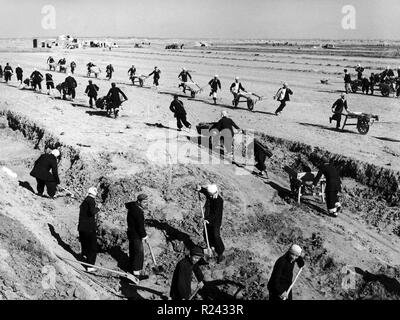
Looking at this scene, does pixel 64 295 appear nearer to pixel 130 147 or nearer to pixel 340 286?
pixel 340 286

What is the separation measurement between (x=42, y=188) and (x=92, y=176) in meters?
1.64

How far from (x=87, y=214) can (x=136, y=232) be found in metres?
1.07

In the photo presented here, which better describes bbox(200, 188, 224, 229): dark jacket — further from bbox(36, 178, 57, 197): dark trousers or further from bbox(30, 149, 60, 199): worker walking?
bbox(36, 178, 57, 197): dark trousers

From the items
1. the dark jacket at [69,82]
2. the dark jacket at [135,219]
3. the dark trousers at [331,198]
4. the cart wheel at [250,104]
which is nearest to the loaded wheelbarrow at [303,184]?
the dark trousers at [331,198]

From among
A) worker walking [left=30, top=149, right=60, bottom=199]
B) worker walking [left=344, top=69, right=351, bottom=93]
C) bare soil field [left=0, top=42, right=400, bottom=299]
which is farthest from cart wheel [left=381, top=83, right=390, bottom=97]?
worker walking [left=30, top=149, right=60, bottom=199]

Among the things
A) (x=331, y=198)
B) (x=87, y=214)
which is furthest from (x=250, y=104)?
(x=87, y=214)

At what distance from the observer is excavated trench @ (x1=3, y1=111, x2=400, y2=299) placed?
8797 mm

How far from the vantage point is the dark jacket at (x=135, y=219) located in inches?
318

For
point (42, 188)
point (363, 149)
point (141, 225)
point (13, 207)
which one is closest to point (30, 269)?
point (141, 225)

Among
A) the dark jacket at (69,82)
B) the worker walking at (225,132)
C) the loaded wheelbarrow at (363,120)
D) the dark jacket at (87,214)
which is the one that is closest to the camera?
the dark jacket at (87,214)

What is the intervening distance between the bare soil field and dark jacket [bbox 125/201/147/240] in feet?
4.02

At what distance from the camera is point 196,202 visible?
11.5m

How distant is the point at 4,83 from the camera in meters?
29.0

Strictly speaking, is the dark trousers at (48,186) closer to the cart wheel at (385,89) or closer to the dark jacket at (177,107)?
the dark jacket at (177,107)
